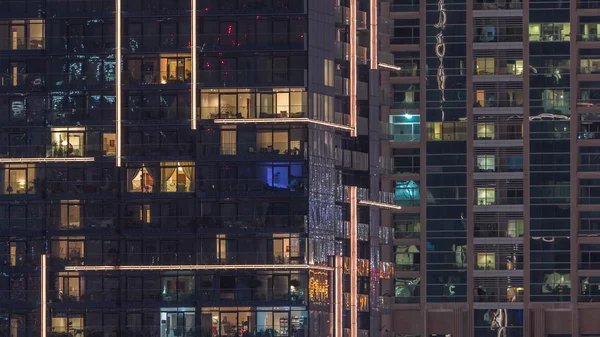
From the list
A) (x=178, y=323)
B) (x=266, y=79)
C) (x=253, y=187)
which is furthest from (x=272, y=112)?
(x=178, y=323)

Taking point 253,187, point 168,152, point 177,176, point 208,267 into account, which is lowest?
point 208,267

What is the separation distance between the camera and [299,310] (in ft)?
650

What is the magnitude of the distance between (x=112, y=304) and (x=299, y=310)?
11.8 metres

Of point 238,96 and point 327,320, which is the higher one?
point 238,96

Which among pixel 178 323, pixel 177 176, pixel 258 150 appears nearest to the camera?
pixel 178 323

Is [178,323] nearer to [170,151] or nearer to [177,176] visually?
[177,176]

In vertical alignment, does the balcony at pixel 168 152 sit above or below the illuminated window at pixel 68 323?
above

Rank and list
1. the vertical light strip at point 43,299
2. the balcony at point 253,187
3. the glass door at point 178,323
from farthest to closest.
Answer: the balcony at point 253,187
the vertical light strip at point 43,299
the glass door at point 178,323

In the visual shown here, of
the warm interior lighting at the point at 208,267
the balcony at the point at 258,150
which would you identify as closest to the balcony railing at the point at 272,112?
the balcony at the point at 258,150

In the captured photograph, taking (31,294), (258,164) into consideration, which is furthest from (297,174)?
(31,294)

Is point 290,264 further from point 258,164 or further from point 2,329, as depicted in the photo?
point 2,329

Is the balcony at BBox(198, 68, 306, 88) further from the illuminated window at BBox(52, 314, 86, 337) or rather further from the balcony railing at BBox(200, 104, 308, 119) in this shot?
the illuminated window at BBox(52, 314, 86, 337)

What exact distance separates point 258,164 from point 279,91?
4847mm

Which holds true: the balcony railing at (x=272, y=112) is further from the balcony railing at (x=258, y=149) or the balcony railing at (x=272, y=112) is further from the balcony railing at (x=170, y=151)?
the balcony railing at (x=170, y=151)
